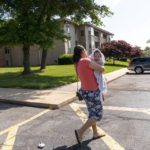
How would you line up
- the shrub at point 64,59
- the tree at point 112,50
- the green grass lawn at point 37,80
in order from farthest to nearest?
the tree at point 112,50 < the shrub at point 64,59 < the green grass lawn at point 37,80

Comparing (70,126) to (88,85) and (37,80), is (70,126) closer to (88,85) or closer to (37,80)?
(88,85)

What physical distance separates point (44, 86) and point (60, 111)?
224 inches

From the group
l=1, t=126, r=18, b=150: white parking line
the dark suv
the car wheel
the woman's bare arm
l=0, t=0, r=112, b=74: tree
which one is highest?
l=0, t=0, r=112, b=74: tree

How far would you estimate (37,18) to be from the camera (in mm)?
21625

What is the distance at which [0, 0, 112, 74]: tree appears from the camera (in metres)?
19.9

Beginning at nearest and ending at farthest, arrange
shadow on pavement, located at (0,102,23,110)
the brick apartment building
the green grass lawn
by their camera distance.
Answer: shadow on pavement, located at (0,102,23,110) < the green grass lawn < the brick apartment building

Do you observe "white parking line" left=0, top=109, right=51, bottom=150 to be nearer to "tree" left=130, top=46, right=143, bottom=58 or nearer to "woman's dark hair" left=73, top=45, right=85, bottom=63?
"woman's dark hair" left=73, top=45, right=85, bottom=63

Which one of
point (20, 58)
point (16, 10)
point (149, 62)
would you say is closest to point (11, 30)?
point (16, 10)

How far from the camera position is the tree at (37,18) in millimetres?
19922

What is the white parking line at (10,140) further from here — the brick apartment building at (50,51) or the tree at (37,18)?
the brick apartment building at (50,51)

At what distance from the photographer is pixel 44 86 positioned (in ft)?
50.3

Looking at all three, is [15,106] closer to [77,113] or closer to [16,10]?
[77,113]

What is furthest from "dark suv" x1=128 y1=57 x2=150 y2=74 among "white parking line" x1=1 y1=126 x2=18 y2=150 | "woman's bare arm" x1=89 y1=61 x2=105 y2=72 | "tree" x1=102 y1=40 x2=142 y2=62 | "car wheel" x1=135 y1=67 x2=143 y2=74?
"woman's bare arm" x1=89 y1=61 x2=105 y2=72

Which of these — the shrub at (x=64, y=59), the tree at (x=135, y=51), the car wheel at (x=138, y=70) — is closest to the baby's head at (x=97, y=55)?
the car wheel at (x=138, y=70)
